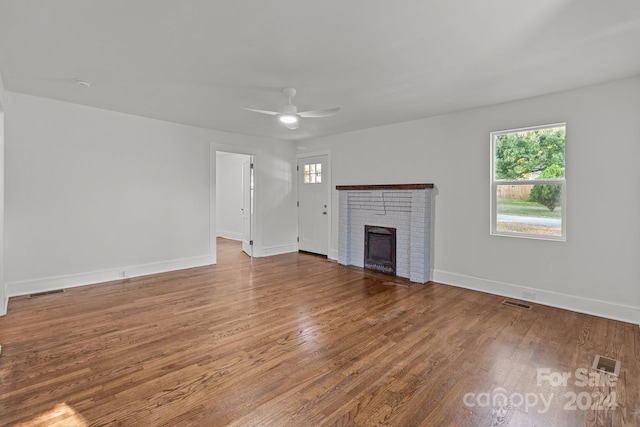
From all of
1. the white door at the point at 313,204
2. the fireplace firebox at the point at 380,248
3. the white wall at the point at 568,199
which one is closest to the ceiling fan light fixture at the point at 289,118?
the white wall at the point at 568,199

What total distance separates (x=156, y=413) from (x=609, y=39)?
13.7 ft

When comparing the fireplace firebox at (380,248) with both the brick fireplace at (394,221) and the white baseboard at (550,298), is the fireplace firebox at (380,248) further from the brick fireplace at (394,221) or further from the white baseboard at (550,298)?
the white baseboard at (550,298)

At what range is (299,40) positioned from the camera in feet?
8.02

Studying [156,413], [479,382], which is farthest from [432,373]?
[156,413]

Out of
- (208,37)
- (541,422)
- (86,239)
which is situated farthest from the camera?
(86,239)

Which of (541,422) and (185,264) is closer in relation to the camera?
(541,422)

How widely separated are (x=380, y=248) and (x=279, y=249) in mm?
2478

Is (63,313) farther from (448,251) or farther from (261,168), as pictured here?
(448,251)

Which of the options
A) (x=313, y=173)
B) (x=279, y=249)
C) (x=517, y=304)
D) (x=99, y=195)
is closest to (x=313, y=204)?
(x=313, y=173)

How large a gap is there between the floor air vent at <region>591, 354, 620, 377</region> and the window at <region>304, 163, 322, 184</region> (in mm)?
5005

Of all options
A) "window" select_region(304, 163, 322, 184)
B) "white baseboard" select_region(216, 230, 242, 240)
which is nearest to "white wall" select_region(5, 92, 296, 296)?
"window" select_region(304, 163, 322, 184)

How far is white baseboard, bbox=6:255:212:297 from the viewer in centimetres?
392

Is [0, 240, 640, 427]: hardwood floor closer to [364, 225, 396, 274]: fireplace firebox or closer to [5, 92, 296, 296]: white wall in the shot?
[5, 92, 296, 296]: white wall

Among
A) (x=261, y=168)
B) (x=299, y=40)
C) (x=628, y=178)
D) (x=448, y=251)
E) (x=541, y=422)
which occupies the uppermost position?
(x=299, y=40)
